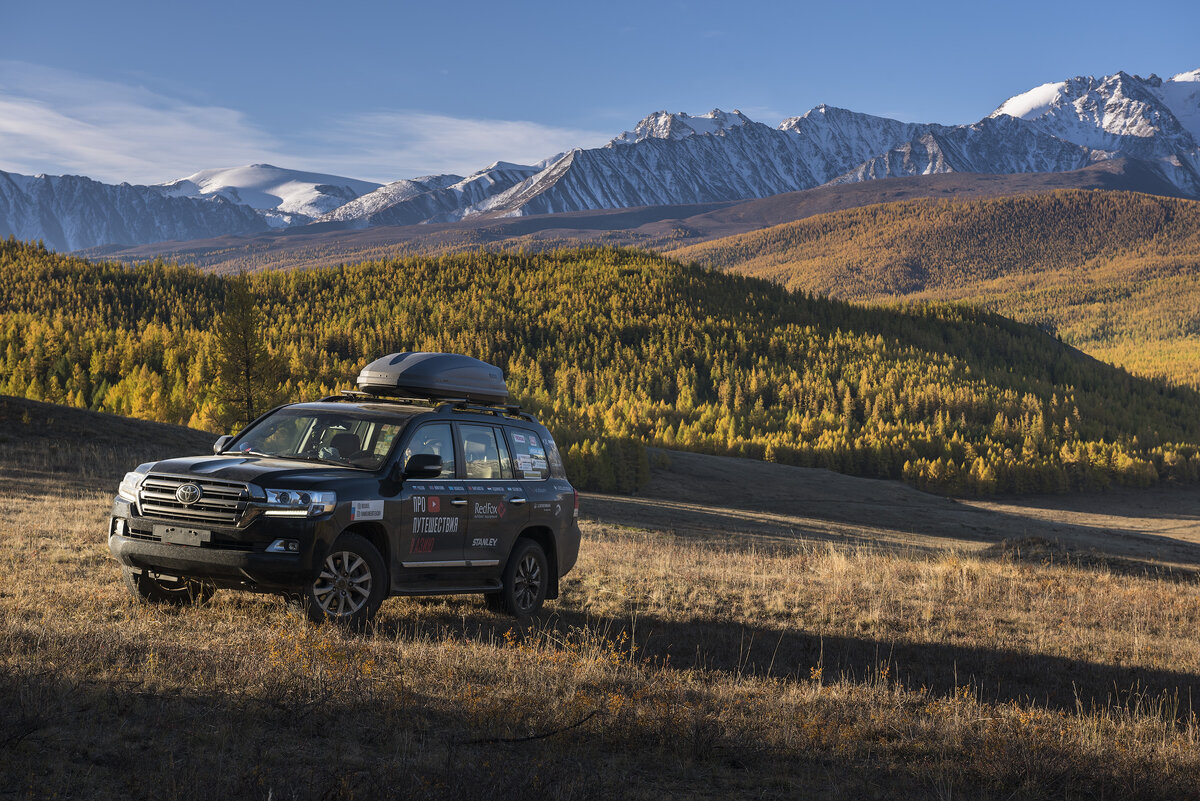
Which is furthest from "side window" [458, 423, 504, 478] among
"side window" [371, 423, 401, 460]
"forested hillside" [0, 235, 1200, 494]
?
"forested hillside" [0, 235, 1200, 494]

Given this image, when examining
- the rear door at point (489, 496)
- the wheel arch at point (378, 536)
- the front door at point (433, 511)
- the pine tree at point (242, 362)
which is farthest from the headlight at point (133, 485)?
the pine tree at point (242, 362)

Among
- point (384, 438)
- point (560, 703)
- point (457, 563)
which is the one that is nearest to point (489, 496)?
point (457, 563)

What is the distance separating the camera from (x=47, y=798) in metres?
4.80

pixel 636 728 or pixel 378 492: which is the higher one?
Answer: pixel 378 492

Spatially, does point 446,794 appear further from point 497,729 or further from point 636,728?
point 636,728

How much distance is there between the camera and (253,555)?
348 inches

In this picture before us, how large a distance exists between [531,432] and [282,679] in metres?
5.58

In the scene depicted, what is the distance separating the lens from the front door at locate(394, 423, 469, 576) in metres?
10.0

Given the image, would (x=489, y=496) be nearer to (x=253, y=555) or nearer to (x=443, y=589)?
(x=443, y=589)

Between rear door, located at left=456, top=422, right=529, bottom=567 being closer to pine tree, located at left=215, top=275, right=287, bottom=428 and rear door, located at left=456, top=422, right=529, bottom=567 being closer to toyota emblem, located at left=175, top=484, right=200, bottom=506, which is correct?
toyota emblem, located at left=175, top=484, right=200, bottom=506

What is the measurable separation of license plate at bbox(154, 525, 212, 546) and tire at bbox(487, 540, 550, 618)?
3.52 m

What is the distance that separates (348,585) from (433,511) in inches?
47.7

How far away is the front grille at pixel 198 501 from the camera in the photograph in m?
8.97

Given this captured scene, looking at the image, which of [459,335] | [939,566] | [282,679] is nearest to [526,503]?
[282,679]
